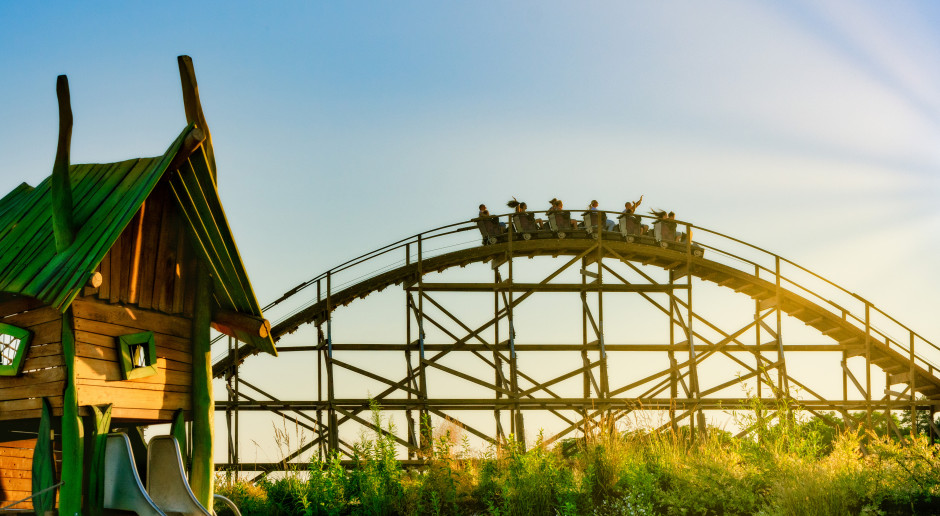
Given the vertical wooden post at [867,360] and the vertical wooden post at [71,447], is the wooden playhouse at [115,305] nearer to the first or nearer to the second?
the vertical wooden post at [71,447]

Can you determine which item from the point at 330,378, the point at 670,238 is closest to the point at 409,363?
the point at 330,378

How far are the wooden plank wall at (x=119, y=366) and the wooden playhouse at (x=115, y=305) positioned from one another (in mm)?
11

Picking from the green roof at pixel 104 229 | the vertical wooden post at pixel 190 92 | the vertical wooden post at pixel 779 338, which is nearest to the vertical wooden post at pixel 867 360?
the vertical wooden post at pixel 779 338

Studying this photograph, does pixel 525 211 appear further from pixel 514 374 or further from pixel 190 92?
pixel 190 92

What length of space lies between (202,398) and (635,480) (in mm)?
5749

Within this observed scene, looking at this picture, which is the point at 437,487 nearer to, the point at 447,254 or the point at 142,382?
the point at 142,382

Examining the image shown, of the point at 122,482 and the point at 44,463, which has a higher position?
the point at 44,463

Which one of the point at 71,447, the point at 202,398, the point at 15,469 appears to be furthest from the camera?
the point at 15,469

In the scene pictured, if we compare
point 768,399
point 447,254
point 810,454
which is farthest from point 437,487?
point 768,399

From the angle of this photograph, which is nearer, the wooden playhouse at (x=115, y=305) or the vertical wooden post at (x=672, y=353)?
the wooden playhouse at (x=115, y=305)

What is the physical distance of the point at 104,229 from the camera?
10.3 meters

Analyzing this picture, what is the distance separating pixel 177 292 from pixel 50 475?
2.35 m

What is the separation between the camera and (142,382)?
35.2 feet

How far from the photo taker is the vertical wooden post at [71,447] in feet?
32.3
